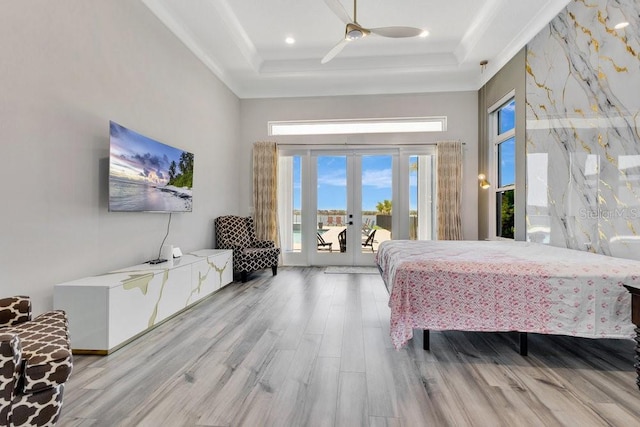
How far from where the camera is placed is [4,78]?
78.0 inches

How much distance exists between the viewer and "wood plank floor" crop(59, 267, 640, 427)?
163cm

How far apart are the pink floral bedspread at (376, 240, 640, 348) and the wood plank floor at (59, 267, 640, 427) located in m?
0.28

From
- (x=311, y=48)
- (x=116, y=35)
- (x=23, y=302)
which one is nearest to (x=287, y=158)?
(x=311, y=48)

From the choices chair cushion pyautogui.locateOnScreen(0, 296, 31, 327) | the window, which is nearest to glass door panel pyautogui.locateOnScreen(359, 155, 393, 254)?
the window

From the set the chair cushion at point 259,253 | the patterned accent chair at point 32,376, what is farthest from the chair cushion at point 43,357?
the chair cushion at point 259,253

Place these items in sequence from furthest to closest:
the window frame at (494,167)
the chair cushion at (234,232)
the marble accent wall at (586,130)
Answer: the window frame at (494,167) < the chair cushion at (234,232) < the marble accent wall at (586,130)

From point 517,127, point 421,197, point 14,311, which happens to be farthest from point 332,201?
point 14,311

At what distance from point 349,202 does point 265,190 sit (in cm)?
162

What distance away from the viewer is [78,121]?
2.54 m

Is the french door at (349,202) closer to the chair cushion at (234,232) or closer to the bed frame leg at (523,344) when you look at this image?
the chair cushion at (234,232)

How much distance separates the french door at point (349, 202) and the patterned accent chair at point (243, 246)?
84 cm

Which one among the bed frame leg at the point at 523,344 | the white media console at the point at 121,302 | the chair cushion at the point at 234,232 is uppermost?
the chair cushion at the point at 234,232

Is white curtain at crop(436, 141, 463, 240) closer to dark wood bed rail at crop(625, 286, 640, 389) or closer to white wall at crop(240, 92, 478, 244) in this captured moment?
white wall at crop(240, 92, 478, 244)

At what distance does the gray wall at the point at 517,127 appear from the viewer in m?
4.19
